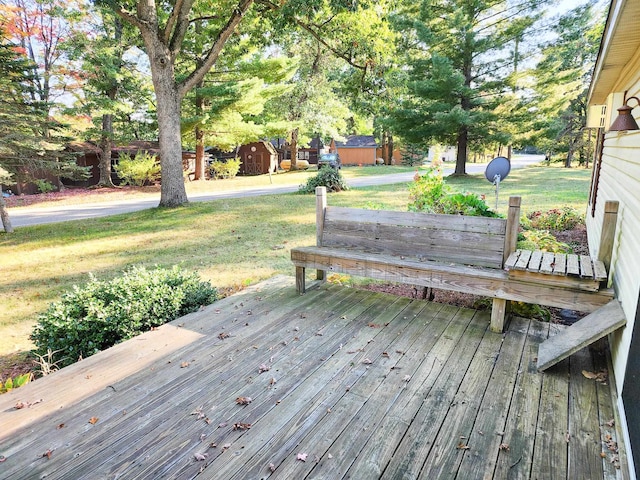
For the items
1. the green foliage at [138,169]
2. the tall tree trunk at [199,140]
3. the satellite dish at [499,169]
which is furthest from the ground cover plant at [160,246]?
the green foliage at [138,169]

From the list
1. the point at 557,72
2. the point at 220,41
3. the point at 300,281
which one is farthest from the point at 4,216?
the point at 557,72

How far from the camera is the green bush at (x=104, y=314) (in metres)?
3.25

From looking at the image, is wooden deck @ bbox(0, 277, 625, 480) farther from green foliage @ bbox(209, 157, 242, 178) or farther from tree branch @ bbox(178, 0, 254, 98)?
green foliage @ bbox(209, 157, 242, 178)

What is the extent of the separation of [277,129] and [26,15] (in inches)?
487

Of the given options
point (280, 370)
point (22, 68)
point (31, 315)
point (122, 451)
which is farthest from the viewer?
point (22, 68)

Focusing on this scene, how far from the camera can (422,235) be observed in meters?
3.78

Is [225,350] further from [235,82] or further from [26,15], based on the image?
[26,15]

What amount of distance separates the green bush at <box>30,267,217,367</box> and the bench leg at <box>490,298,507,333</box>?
9.24 feet

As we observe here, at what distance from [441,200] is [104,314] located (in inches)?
145

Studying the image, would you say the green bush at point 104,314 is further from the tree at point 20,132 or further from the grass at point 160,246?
the tree at point 20,132

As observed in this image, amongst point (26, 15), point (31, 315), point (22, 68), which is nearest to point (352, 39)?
point (22, 68)

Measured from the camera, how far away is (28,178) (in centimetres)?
927

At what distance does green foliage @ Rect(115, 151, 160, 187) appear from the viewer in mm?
19141

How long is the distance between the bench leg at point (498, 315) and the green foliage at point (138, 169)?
1929 centimetres
